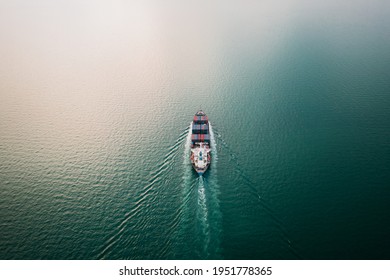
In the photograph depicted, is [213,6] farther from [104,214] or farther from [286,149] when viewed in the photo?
[104,214]

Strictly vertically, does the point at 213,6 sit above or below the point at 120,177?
above

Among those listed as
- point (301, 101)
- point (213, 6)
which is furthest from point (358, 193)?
point (213, 6)

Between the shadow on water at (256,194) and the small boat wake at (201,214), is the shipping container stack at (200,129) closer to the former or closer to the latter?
the shadow on water at (256,194)

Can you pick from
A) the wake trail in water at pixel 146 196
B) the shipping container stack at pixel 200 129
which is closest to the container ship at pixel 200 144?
the shipping container stack at pixel 200 129

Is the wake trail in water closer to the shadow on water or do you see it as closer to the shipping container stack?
the shipping container stack

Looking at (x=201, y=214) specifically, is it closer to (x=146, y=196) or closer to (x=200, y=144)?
(x=146, y=196)

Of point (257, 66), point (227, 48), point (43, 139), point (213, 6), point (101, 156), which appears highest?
point (213, 6)
